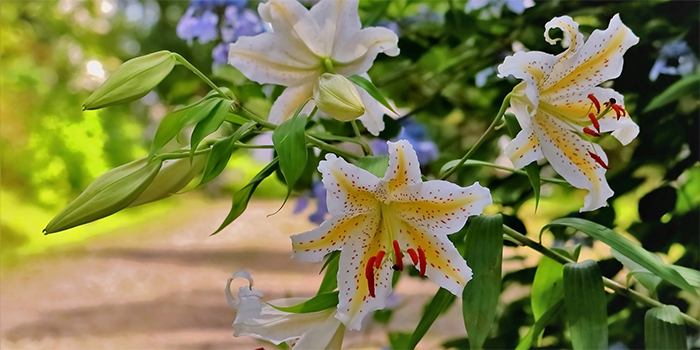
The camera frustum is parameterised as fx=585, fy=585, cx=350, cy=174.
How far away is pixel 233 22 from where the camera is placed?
528 mm

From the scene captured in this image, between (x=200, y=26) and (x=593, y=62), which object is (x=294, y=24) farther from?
Answer: (x=200, y=26)

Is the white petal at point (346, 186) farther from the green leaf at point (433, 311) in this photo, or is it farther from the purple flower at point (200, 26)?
the purple flower at point (200, 26)

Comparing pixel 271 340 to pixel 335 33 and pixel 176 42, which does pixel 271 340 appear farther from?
pixel 176 42

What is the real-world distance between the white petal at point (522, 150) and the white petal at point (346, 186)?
0.05 m

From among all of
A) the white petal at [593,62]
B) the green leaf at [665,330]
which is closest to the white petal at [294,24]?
the white petal at [593,62]

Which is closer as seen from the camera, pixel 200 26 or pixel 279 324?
pixel 279 324

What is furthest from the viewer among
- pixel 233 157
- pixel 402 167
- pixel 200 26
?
pixel 233 157

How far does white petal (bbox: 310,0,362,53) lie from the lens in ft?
0.87

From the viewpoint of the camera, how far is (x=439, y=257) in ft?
0.75

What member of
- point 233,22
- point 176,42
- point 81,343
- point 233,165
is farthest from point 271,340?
point 233,165

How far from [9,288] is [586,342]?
817 mm

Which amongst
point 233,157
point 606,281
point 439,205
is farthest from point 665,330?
point 233,157

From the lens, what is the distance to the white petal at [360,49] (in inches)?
10.5

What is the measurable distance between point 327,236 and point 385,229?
0.02 metres
